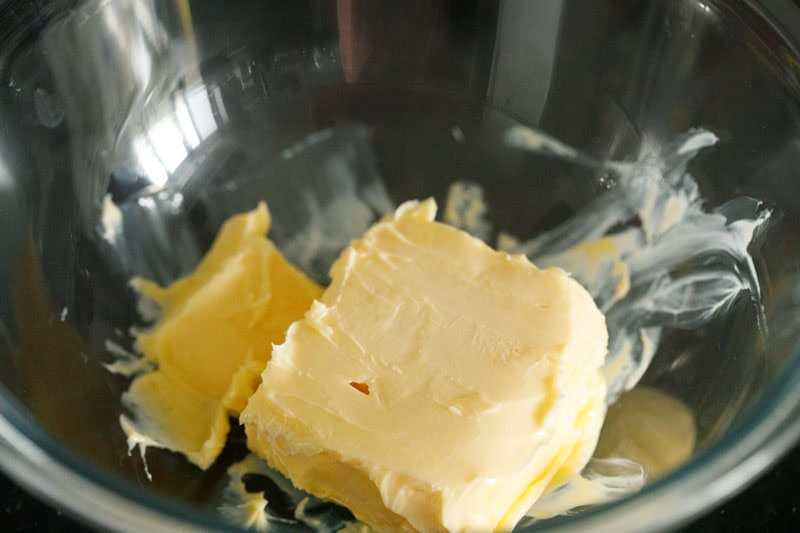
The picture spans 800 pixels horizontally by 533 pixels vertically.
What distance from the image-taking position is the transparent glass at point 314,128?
45.3 inches

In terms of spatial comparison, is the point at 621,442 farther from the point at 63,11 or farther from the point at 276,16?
the point at 63,11

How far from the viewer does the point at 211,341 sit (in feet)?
4.17

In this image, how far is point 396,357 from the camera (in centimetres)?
114

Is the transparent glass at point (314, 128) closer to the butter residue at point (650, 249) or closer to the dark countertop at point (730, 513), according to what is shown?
the butter residue at point (650, 249)

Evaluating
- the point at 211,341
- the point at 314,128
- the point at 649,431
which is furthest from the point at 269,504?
the point at 314,128

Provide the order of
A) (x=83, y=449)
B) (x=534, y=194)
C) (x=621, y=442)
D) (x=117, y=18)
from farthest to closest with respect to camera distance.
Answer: (x=534, y=194) < (x=117, y=18) < (x=621, y=442) < (x=83, y=449)

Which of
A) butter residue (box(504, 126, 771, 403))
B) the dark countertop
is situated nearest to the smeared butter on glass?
the dark countertop

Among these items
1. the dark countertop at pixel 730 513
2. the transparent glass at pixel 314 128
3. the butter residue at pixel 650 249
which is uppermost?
the transparent glass at pixel 314 128

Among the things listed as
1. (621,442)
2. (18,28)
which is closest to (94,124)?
(18,28)

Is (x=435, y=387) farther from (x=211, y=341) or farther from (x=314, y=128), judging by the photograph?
(x=314, y=128)

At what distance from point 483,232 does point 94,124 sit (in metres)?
0.63

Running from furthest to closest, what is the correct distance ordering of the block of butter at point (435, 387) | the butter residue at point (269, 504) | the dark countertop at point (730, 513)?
the dark countertop at point (730, 513) < the butter residue at point (269, 504) < the block of butter at point (435, 387)

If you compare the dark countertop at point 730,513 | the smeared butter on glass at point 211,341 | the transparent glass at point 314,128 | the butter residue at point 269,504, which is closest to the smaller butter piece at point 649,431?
the transparent glass at point 314,128

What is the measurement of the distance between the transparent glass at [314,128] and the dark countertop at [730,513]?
192 mm
